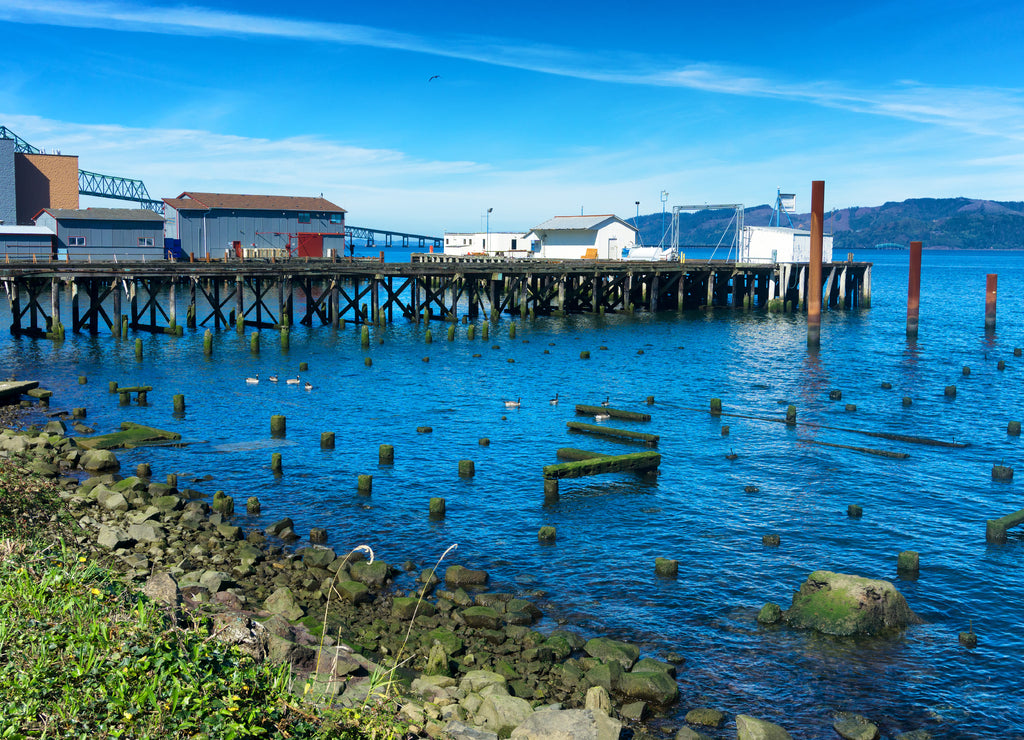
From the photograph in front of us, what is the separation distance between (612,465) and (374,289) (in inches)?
1513

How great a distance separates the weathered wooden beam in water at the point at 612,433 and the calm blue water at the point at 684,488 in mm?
530

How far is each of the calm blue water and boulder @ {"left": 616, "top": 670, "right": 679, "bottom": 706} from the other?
11.0 inches

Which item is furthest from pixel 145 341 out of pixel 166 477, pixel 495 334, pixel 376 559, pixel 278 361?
pixel 376 559

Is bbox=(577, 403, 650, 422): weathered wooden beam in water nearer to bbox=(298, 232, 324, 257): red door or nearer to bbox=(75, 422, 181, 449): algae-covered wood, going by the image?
bbox=(75, 422, 181, 449): algae-covered wood

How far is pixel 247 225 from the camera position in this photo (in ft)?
308

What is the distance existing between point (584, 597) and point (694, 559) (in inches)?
119

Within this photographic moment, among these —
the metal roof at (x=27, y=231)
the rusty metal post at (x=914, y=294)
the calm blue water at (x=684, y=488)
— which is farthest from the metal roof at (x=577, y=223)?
the metal roof at (x=27, y=231)

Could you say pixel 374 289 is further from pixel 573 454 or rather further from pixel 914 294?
pixel 573 454

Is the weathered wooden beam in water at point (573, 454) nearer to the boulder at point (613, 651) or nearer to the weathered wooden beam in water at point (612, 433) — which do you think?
the weathered wooden beam in water at point (612, 433)

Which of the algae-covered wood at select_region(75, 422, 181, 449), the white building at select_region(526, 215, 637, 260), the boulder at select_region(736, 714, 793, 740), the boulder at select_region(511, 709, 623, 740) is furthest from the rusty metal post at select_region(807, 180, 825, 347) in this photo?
the boulder at select_region(511, 709, 623, 740)

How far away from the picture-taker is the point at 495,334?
180 ft

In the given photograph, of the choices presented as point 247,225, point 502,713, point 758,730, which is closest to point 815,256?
point 758,730

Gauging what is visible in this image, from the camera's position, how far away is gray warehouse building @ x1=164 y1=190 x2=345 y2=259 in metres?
91.1

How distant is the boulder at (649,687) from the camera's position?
11.1 m
